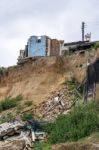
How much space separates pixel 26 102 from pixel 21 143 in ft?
29.2

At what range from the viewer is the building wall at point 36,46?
4588 centimetres

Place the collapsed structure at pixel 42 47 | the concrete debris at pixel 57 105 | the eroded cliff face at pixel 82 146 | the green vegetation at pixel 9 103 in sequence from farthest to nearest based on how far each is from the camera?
the collapsed structure at pixel 42 47 → the green vegetation at pixel 9 103 → the concrete debris at pixel 57 105 → the eroded cliff face at pixel 82 146

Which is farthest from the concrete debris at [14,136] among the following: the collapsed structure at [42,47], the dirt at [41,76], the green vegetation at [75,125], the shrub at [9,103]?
the collapsed structure at [42,47]

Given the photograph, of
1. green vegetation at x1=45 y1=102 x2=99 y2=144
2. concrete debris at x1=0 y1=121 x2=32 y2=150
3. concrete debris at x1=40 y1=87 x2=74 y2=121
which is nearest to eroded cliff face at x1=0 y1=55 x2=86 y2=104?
concrete debris at x1=40 y1=87 x2=74 y2=121

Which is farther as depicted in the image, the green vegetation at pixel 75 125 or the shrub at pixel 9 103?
the shrub at pixel 9 103

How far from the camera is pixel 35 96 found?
38.6 meters

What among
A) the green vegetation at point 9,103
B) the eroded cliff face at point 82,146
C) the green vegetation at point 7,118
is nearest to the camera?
the eroded cliff face at point 82,146

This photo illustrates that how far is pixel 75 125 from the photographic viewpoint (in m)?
29.8

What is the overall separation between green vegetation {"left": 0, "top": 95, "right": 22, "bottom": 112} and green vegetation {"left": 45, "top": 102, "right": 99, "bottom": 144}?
6.56 meters

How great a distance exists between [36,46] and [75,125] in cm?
1719

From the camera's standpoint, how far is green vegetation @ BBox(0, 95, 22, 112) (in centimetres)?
3822

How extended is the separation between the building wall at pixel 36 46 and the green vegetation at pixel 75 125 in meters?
14.2

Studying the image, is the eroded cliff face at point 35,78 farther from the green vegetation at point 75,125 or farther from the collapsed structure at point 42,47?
the green vegetation at point 75,125

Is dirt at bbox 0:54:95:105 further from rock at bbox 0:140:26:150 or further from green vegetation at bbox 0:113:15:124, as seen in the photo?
rock at bbox 0:140:26:150
